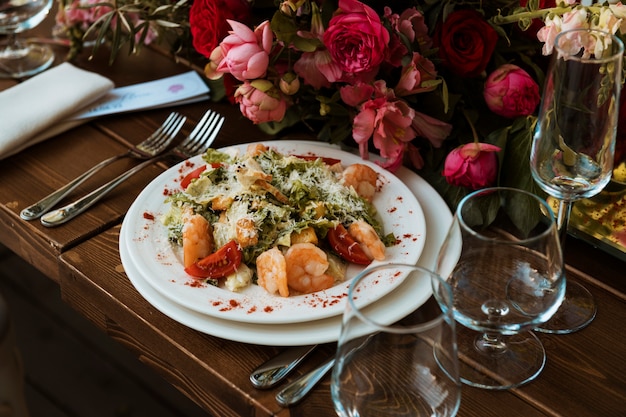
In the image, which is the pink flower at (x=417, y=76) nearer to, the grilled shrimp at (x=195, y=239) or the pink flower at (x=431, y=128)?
the pink flower at (x=431, y=128)

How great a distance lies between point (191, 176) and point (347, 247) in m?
0.34

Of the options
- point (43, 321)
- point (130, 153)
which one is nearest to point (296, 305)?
point (130, 153)

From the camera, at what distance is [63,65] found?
1.82 meters

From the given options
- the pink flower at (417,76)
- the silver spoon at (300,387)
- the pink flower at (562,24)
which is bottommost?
the silver spoon at (300,387)

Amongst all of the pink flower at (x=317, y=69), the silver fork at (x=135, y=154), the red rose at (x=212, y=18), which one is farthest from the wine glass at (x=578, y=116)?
the silver fork at (x=135, y=154)

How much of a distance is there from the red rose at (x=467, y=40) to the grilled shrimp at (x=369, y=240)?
0.38 meters

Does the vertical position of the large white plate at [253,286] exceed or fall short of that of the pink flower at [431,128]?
it falls short

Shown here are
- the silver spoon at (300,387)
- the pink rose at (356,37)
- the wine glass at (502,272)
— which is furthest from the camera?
the pink rose at (356,37)

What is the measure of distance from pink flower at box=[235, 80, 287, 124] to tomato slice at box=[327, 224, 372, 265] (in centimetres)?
32

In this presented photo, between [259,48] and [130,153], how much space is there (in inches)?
14.6

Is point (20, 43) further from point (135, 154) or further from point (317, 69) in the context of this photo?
point (317, 69)

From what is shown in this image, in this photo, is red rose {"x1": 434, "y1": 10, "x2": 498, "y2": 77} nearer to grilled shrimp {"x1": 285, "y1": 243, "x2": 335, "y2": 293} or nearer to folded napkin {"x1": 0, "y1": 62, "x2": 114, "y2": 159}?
grilled shrimp {"x1": 285, "y1": 243, "x2": 335, "y2": 293}

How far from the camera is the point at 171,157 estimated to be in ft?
5.18

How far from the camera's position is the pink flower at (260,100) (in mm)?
1424
